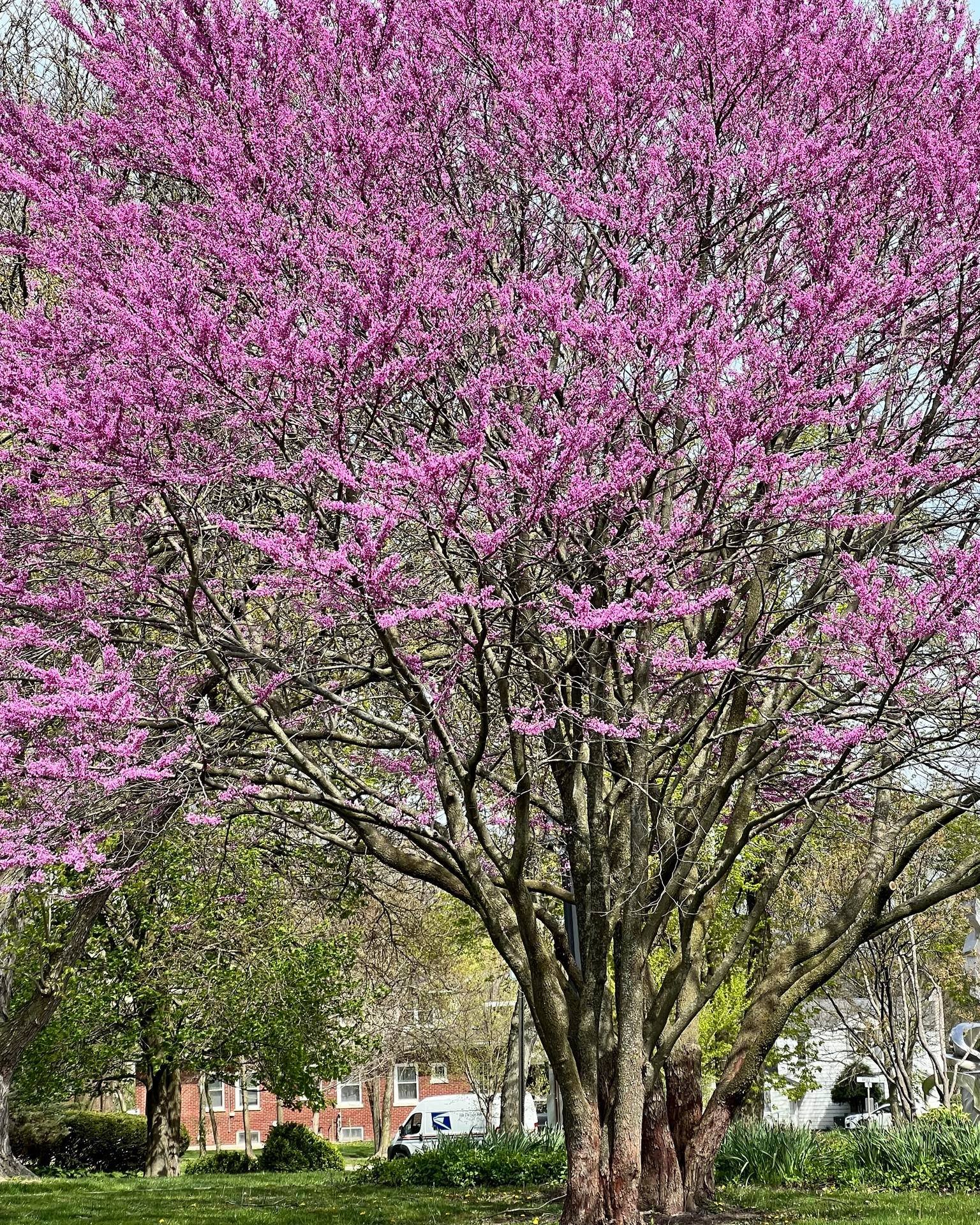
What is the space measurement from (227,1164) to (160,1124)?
2.03 meters

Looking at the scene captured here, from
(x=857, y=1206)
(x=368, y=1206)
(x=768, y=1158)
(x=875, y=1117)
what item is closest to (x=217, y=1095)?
(x=875, y=1117)

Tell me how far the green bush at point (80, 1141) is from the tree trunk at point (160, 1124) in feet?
5.04

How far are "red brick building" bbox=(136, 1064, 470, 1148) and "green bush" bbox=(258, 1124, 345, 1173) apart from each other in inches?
823

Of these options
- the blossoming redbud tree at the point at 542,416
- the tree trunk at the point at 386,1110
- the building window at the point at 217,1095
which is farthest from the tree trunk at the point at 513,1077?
the building window at the point at 217,1095

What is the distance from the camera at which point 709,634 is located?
8.21 meters

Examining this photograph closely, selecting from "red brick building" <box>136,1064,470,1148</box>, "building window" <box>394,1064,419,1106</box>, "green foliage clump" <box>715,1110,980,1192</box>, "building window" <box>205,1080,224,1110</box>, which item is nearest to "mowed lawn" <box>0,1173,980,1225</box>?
"green foliage clump" <box>715,1110,980,1192</box>

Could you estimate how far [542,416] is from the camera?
6875 mm

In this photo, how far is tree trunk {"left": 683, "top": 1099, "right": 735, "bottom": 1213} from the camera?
9.60 metres

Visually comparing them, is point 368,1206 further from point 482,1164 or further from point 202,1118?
point 202,1118

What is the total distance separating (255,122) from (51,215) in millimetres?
1328

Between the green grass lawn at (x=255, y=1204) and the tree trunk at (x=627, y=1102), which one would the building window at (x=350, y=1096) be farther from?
the tree trunk at (x=627, y=1102)

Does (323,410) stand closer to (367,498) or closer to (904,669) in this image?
(367,498)

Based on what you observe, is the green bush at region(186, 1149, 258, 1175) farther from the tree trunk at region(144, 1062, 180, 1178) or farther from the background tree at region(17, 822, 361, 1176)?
the background tree at region(17, 822, 361, 1176)

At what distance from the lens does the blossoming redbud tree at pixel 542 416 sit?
645 cm
